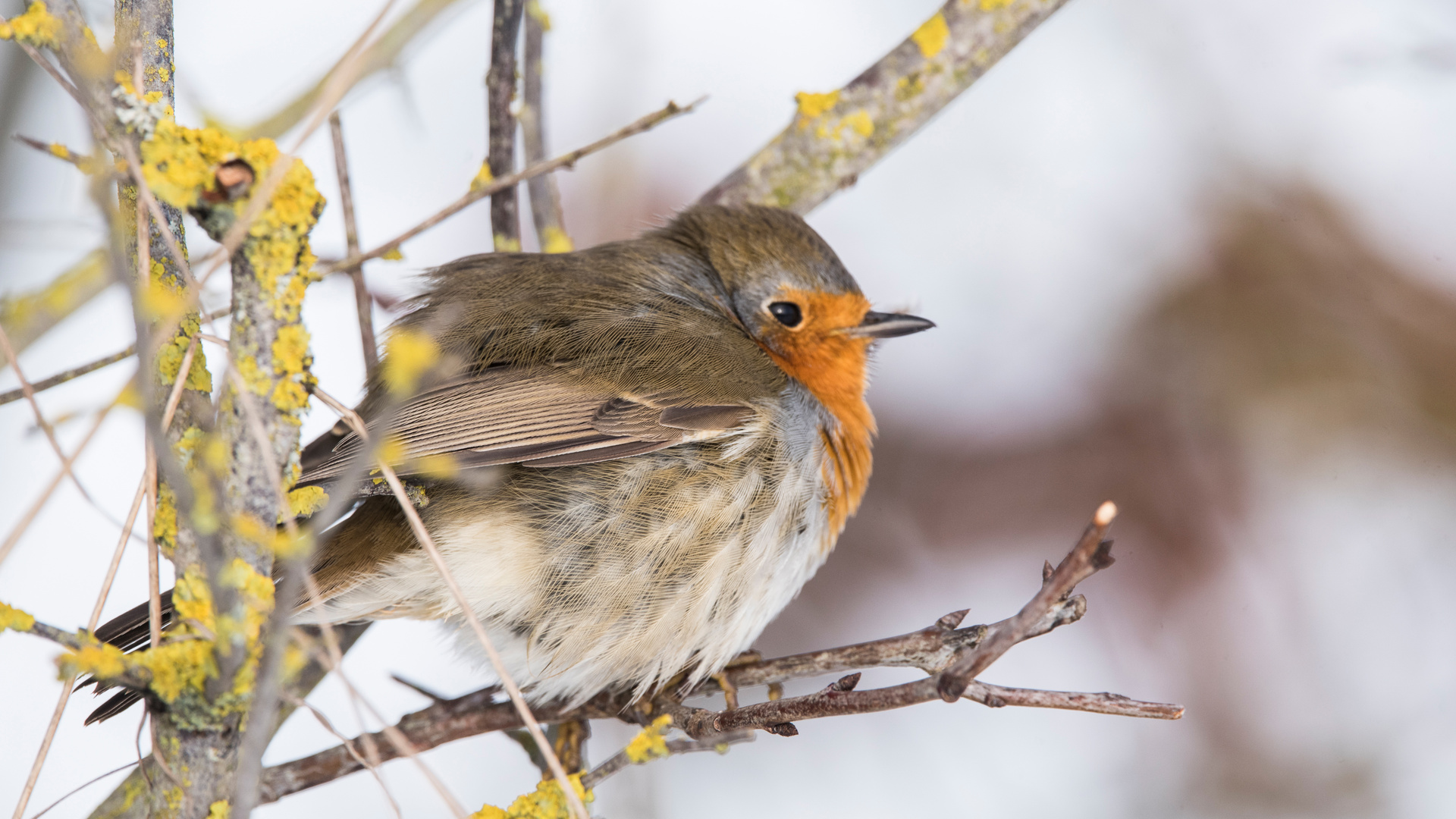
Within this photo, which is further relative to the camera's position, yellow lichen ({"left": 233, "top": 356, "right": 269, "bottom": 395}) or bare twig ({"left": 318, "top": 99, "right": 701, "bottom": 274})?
bare twig ({"left": 318, "top": 99, "right": 701, "bottom": 274})

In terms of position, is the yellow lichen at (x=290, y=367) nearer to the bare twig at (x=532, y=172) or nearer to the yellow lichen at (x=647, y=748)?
the bare twig at (x=532, y=172)

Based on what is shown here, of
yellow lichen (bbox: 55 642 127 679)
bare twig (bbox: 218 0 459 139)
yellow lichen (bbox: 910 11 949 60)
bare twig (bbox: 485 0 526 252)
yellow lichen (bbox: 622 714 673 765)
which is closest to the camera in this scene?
yellow lichen (bbox: 55 642 127 679)

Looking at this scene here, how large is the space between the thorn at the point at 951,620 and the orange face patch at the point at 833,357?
984 mm

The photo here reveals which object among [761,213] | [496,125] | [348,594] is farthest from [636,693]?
[496,125]

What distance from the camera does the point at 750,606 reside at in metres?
2.12

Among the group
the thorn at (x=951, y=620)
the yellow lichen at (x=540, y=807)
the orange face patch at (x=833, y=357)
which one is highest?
the orange face patch at (x=833, y=357)

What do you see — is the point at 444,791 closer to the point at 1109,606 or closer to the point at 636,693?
the point at 636,693

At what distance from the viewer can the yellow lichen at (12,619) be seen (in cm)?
113

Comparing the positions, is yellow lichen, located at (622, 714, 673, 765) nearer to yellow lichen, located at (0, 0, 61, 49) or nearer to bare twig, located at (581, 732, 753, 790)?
bare twig, located at (581, 732, 753, 790)

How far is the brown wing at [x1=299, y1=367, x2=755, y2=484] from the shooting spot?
200cm

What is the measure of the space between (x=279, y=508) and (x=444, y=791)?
425mm

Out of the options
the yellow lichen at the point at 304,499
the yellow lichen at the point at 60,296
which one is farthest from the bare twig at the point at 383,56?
the yellow lichen at the point at 304,499

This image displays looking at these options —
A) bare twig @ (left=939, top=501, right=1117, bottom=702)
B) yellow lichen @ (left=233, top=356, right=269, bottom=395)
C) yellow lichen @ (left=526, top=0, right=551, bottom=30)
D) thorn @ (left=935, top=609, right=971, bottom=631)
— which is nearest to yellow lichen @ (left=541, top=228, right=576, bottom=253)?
yellow lichen @ (left=526, top=0, right=551, bottom=30)

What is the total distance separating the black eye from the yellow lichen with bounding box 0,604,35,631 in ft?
5.75
